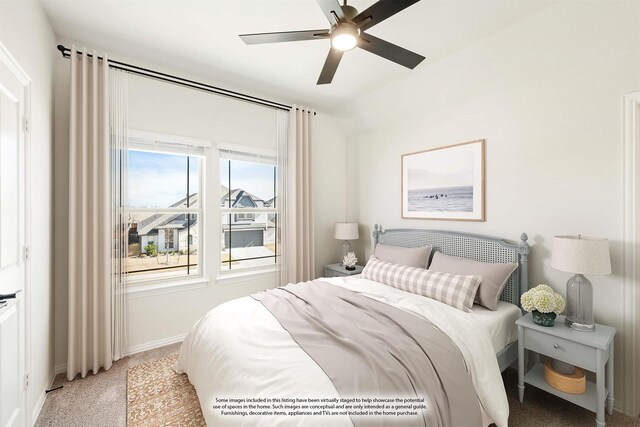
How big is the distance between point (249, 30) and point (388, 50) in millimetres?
1172

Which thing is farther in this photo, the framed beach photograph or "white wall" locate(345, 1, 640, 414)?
the framed beach photograph

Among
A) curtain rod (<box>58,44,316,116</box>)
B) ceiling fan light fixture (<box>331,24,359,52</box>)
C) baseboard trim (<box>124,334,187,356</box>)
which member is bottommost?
baseboard trim (<box>124,334,187,356</box>)

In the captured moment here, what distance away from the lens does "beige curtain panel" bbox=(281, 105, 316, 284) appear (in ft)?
11.5

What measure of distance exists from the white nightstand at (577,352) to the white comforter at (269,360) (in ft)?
1.30

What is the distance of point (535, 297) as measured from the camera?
194 cm

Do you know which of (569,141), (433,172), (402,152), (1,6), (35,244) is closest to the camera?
(1,6)

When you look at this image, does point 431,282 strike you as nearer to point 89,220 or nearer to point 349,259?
point 349,259

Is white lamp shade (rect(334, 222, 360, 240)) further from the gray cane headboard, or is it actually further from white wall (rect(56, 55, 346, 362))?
white wall (rect(56, 55, 346, 362))

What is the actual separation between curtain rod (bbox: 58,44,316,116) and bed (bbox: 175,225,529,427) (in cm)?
222

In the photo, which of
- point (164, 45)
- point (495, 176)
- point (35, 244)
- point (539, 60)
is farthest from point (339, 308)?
point (164, 45)

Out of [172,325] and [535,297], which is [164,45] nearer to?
[172,325]

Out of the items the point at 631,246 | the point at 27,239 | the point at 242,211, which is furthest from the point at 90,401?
the point at 631,246

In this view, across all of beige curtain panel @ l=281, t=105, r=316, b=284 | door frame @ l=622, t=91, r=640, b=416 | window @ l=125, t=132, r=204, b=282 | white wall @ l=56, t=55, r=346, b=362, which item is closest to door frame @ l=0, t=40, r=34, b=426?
white wall @ l=56, t=55, r=346, b=362

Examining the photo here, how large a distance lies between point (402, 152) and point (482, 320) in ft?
6.83
